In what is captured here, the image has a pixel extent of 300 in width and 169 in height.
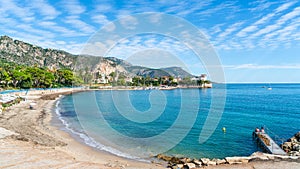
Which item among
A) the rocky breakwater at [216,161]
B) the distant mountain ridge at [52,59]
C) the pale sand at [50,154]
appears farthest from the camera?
the distant mountain ridge at [52,59]

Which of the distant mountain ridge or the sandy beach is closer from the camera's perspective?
the sandy beach

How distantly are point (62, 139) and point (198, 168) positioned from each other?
41.4ft

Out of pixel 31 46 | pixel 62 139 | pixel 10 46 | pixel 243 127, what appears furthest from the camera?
pixel 31 46

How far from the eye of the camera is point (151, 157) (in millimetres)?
17328

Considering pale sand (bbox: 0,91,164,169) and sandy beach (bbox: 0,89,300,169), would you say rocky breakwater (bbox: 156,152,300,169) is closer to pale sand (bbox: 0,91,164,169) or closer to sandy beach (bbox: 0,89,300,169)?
sandy beach (bbox: 0,89,300,169)

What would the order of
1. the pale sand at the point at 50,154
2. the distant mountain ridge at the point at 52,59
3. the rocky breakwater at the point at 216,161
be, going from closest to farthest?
the pale sand at the point at 50,154 → the rocky breakwater at the point at 216,161 → the distant mountain ridge at the point at 52,59

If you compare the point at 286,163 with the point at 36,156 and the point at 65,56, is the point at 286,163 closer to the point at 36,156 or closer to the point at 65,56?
the point at 36,156

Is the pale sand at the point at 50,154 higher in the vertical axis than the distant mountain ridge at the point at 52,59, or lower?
lower

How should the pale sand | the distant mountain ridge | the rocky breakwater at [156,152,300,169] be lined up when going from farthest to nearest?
the distant mountain ridge < the rocky breakwater at [156,152,300,169] < the pale sand

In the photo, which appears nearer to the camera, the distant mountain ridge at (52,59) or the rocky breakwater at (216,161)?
the rocky breakwater at (216,161)

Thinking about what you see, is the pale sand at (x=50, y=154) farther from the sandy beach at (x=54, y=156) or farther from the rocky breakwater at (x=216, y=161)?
the rocky breakwater at (x=216, y=161)

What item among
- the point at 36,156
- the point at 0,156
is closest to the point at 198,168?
the point at 36,156

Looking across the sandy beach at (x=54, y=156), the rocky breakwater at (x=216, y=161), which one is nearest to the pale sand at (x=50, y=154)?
the sandy beach at (x=54, y=156)

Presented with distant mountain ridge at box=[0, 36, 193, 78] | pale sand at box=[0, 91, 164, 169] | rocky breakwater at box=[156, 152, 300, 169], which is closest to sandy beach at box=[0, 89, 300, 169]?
pale sand at box=[0, 91, 164, 169]
